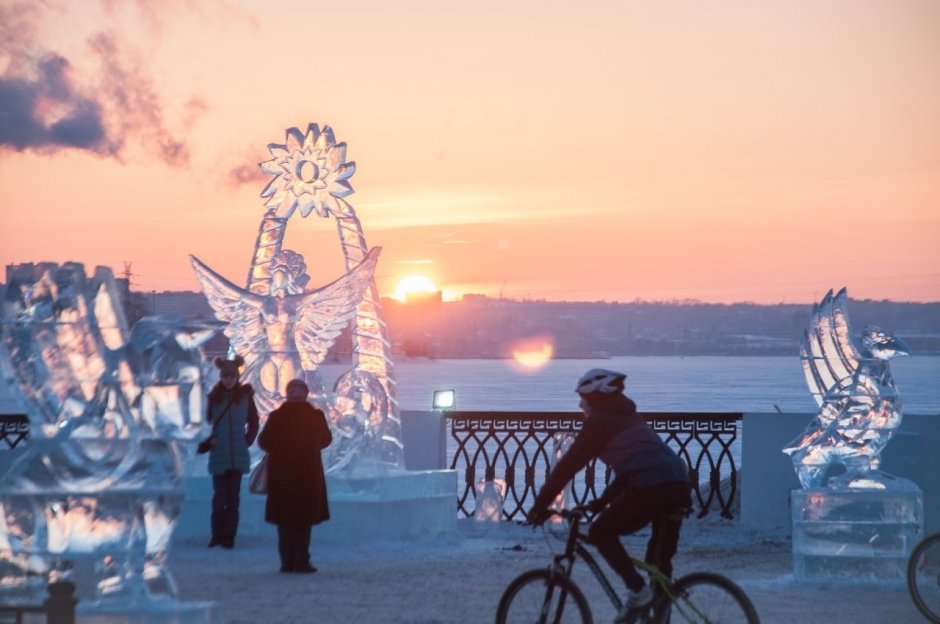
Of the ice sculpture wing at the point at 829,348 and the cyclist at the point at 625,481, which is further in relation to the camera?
the ice sculpture wing at the point at 829,348

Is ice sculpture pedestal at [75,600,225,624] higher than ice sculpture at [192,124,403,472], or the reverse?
ice sculpture at [192,124,403,472]

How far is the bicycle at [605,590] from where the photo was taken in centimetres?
841

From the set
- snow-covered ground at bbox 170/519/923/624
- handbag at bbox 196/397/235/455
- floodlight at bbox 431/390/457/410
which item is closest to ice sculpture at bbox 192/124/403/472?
handbag at bbox 196/397/235/455

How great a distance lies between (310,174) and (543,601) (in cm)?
861

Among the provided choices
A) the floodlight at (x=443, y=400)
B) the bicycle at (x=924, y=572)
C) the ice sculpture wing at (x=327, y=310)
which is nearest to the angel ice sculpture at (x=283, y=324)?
the ice sculpture wing at (x=327, y=310)

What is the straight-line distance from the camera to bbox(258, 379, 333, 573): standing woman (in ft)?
44.4

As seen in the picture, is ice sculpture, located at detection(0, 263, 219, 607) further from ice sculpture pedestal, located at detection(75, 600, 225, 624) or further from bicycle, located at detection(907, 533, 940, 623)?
bicycle, located at detection(907, 533, 940, 623)

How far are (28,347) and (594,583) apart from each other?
18.4 ft

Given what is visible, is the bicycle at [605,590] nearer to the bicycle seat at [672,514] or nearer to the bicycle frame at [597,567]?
the bicycle frame at [597,567]

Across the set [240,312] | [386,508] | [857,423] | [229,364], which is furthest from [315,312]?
[857,423]

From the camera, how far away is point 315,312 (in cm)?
1608

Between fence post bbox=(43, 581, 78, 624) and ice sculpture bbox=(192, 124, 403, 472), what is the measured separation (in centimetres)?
922

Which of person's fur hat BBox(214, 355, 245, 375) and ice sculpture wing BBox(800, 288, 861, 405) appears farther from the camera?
person's fur hat BBox(214, 355, 245, 375)

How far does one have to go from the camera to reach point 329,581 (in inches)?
512
